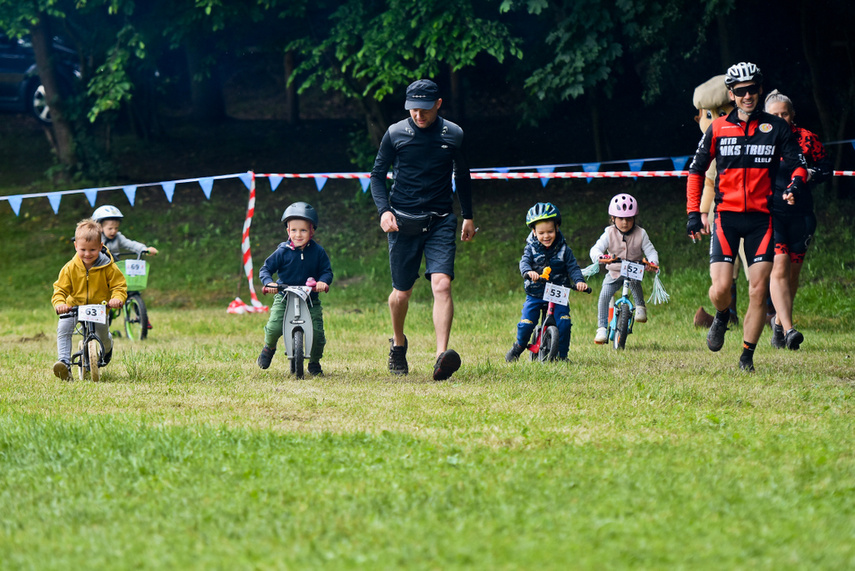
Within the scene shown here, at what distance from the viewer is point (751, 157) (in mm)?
8086

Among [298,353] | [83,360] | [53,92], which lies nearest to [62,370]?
[83,360]

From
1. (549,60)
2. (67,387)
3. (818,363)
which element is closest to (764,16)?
(549,60)

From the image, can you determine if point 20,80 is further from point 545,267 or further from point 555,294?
point 555,294

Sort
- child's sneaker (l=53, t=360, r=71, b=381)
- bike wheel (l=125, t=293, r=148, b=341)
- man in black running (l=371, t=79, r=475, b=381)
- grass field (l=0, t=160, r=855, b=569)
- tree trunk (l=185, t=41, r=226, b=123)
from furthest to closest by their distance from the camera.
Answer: tree trunk (l=185, t=41, r=226, b=123)
bike wheel (l=125, t=293, r=148, b=341)
child's sneaker (l=53, t=360, r=71, b=381)
man in black running (l=371, t=79, r=475, b=381)
grass field (l=0, t=160, r=855, b=569)

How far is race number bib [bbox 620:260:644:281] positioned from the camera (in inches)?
415

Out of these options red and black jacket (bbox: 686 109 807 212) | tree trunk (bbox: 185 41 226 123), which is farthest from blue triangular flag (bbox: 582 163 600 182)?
tree trunk (bbox: 185 41 226 123)

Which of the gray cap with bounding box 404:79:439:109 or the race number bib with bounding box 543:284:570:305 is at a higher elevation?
the gray cap with bounding box 404:79:439:109

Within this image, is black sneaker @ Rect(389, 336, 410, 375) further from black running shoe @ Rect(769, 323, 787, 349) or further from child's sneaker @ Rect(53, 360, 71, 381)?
black running shoe @ Rect(769, 323, 787, 349)

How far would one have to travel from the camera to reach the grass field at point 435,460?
12.8 ft

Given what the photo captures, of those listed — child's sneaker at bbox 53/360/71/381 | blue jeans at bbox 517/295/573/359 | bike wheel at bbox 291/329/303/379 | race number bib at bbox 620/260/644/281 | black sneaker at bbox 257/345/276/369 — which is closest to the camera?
child's sneaker at bbox 53/360/71/381

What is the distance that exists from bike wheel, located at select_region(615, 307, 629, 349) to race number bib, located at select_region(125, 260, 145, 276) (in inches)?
228

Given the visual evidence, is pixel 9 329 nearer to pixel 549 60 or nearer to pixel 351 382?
pixel 351 382

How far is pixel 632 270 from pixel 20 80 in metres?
20.8

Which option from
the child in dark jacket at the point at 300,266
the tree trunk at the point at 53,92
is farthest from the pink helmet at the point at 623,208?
the tree trunk at the point at 53,92
